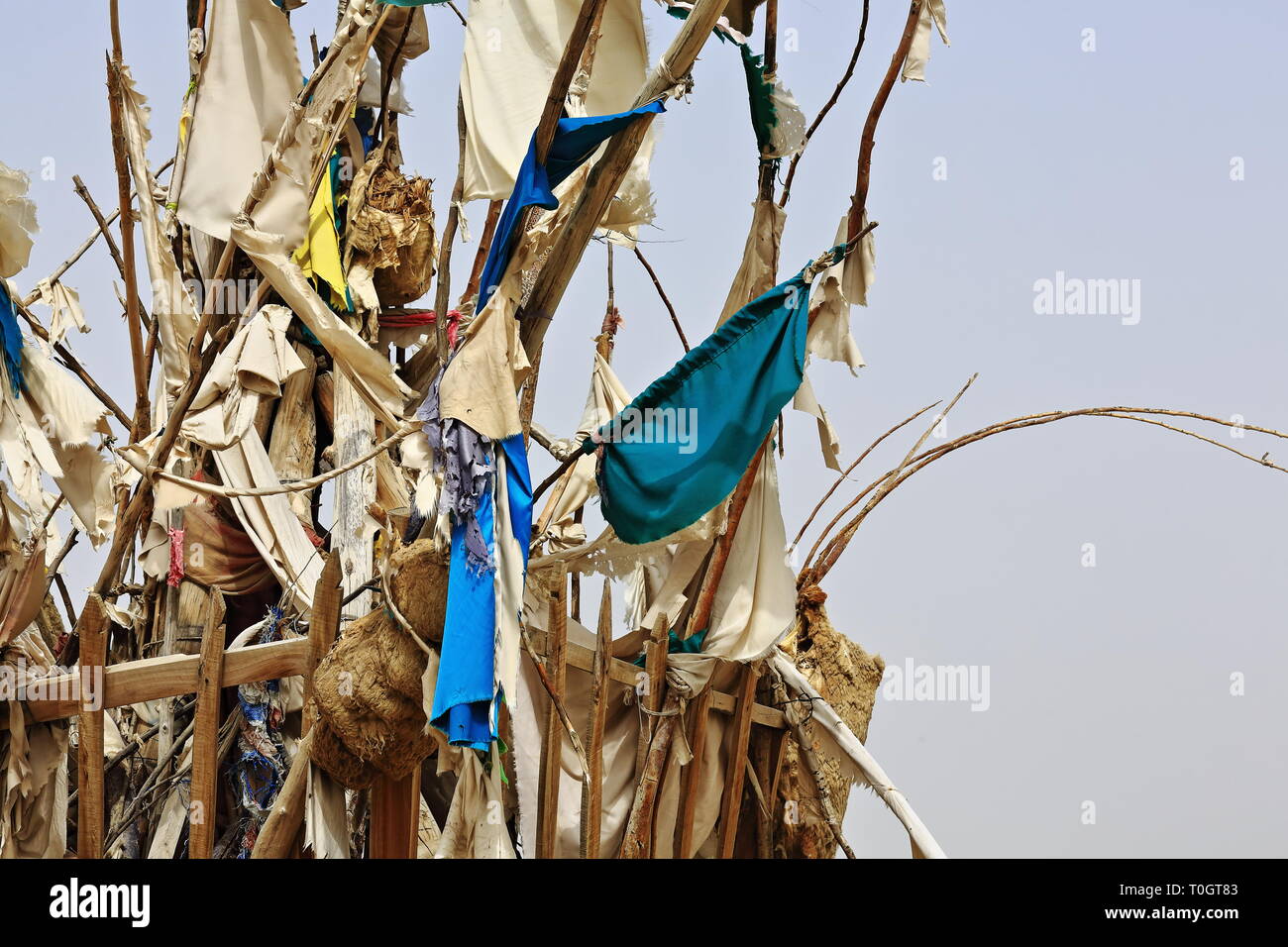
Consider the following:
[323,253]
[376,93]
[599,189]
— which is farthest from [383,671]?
[376,93]

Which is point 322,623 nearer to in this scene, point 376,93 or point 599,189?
point 599,189

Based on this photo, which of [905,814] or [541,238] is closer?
[541,238]

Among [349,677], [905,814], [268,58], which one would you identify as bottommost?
[905,814]

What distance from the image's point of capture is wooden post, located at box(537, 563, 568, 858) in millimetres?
4891

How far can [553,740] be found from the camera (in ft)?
16.0

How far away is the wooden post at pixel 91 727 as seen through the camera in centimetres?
445

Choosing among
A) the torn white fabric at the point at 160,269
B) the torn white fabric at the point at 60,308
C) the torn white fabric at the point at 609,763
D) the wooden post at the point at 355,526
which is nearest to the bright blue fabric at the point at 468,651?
the torn white fabric at the point at 609,763

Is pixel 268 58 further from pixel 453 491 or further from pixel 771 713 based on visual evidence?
pixel 771 713

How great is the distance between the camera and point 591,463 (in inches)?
245

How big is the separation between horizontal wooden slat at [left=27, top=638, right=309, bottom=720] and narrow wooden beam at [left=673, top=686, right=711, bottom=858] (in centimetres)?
173

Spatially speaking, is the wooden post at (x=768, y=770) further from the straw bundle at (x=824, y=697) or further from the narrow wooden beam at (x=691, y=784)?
the narrow wooden beam at (x=691, y=784)

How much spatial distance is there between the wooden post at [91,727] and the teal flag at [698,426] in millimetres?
1609

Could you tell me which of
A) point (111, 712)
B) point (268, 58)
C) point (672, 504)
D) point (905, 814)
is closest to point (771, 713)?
point (905, 814)
